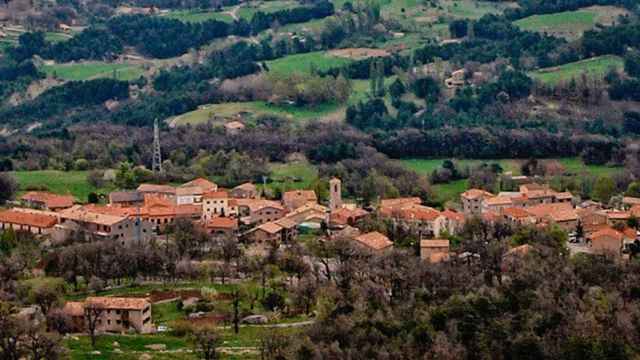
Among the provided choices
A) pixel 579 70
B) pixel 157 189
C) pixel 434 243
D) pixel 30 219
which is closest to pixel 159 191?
pixel 157 189

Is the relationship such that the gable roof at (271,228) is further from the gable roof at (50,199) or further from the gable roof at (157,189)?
the gable roof at (50,199)

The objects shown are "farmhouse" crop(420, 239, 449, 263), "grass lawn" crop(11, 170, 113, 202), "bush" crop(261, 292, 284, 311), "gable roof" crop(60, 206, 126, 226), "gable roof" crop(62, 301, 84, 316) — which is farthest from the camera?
"grass lawn" crop(11, 170, 113, 202)

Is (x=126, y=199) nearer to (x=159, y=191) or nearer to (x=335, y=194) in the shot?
(x=159, y=191)

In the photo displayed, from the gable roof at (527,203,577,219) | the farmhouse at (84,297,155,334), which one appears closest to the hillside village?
the farmhouse at (84,297,155,334)

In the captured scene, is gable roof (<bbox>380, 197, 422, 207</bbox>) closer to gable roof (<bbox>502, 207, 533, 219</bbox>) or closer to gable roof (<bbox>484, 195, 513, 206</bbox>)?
gable roof (<bbox>484, 195, 513, 206</bbox>)

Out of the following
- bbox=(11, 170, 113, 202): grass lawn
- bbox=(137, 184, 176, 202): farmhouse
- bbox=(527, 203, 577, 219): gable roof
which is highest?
bbox=(527, 203, 577, 219): gable roof

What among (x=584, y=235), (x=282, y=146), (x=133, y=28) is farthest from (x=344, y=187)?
(x=133, y=28)
